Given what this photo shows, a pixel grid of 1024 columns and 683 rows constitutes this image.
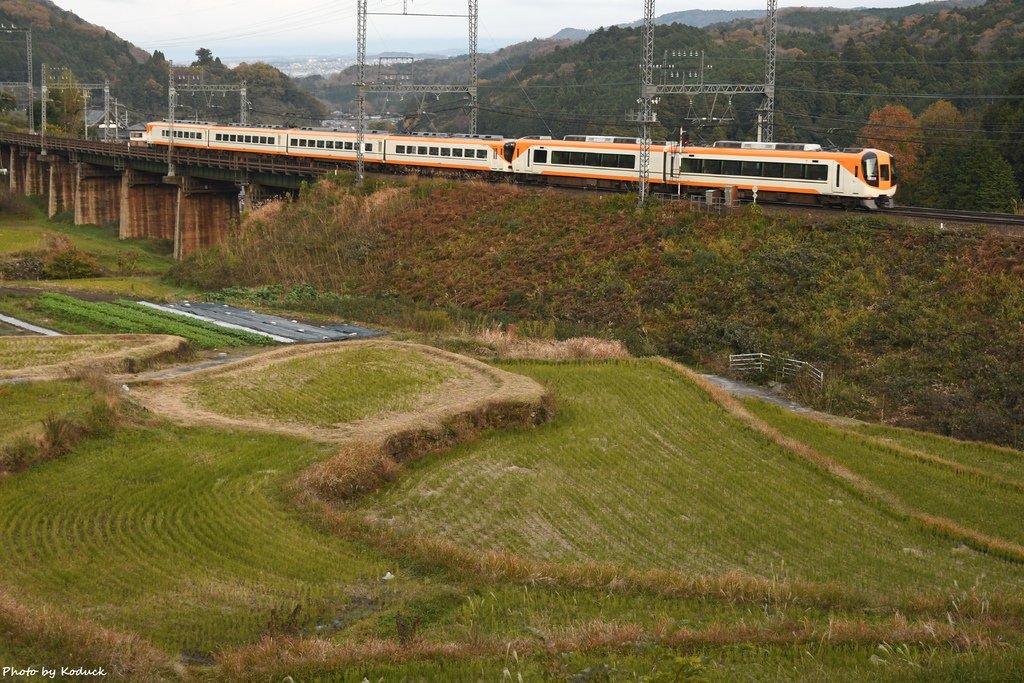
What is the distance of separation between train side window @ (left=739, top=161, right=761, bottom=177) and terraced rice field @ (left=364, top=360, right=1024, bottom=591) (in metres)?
15.2

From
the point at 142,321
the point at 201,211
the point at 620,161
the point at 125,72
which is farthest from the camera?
the point at 125,72

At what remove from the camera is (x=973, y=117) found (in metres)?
55.6

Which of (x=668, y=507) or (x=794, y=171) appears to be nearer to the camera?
(x=668, y=507)

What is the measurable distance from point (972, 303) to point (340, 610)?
812 inches

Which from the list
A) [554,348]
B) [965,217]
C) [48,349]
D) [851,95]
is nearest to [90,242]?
[48,349]

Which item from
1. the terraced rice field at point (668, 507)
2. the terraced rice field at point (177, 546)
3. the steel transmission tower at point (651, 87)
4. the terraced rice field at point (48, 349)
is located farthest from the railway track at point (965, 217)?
the terraced rice field at point (48, 349)

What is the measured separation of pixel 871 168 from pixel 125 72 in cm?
14767

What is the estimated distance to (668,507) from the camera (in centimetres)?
1744

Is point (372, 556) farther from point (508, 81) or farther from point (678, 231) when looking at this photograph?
point (508, 81)

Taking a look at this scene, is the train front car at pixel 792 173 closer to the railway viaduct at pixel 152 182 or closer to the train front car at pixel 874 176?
the train front car at pixel 874 176

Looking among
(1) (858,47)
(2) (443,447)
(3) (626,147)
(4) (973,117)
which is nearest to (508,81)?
(1) (858,47)

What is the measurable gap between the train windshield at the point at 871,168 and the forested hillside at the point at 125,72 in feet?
370

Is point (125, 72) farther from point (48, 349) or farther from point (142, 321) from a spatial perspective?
point (48, 349)

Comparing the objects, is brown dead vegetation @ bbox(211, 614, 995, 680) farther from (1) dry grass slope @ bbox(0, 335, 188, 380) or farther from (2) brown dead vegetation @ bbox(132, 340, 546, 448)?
(1) dry grass slope @ bbox(0, 335, 188, 380)
